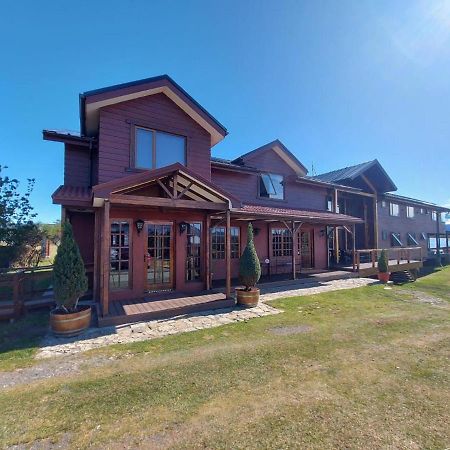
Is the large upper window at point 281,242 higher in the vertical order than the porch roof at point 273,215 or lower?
lower

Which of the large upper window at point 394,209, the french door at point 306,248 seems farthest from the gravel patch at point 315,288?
the large upper window at point 394,209

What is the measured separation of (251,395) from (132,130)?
8.36 m

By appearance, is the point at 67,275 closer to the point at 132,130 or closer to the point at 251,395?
the point at 251,395

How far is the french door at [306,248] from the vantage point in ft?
47.2

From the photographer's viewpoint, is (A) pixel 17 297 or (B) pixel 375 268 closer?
(A) pixel 17 297

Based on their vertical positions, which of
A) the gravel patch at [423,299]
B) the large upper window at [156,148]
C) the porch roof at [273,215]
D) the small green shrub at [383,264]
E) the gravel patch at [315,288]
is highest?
the large upper window at [156,148]

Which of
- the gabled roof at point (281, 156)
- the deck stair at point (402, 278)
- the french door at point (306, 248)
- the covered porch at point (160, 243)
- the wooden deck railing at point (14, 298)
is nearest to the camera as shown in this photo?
the wooden deck railing at point (14, 298)

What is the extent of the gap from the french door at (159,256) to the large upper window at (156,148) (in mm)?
2154

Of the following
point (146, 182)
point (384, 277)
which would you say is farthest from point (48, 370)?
point (384, 277)

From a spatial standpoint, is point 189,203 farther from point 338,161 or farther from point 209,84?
point 338,161

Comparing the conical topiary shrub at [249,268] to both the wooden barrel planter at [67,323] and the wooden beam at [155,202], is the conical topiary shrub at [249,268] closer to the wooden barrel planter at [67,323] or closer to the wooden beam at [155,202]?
the wooden beam at [155,202]

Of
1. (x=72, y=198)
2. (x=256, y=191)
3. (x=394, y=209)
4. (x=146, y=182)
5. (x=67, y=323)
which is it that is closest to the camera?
(x=67, y=323)

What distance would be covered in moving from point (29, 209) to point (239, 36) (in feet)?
48.0

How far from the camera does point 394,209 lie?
22.5 m
